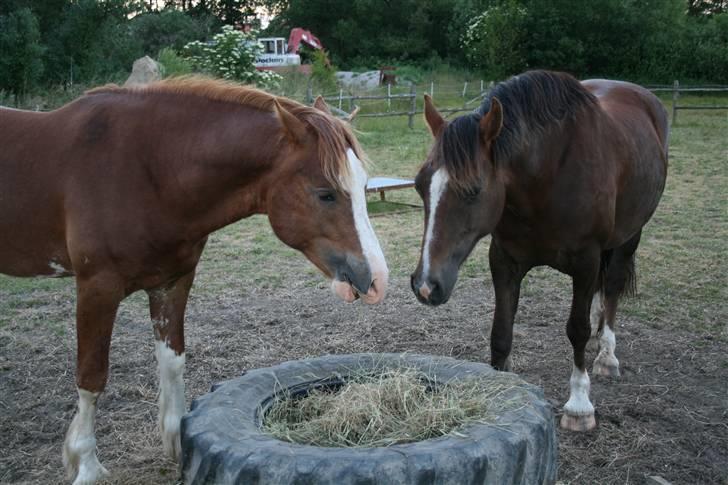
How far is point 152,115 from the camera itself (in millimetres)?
2732

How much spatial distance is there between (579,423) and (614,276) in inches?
58.7

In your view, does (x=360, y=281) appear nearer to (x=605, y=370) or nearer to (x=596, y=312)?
(x=605, y=370)

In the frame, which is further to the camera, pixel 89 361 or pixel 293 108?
pixel 89 361

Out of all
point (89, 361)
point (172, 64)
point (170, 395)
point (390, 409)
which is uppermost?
point (172, 64)

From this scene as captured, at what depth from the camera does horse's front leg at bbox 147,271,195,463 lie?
2.96 m

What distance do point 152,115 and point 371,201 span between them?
21.1 ft

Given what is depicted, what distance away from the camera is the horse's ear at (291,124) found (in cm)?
242

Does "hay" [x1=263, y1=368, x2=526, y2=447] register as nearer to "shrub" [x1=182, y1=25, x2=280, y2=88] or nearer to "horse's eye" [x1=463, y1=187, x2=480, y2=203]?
"horse's eye" [x1=463, y1=187, x2=480, y2=203]

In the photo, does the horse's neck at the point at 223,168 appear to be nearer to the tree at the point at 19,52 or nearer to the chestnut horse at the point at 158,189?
the chestnut horse at the point at 158,189

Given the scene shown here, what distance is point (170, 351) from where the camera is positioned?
2.99 m

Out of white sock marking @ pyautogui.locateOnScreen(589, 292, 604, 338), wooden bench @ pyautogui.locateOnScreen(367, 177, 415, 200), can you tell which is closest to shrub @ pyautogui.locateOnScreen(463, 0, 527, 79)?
wooden bench @ pyautogui.locateOnScreen(367, 177, 415, 200)

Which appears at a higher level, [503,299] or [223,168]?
[223,168]

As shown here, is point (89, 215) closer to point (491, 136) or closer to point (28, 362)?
point (491, 136)

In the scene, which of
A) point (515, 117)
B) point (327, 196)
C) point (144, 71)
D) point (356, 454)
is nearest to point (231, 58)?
point (144, 71)
